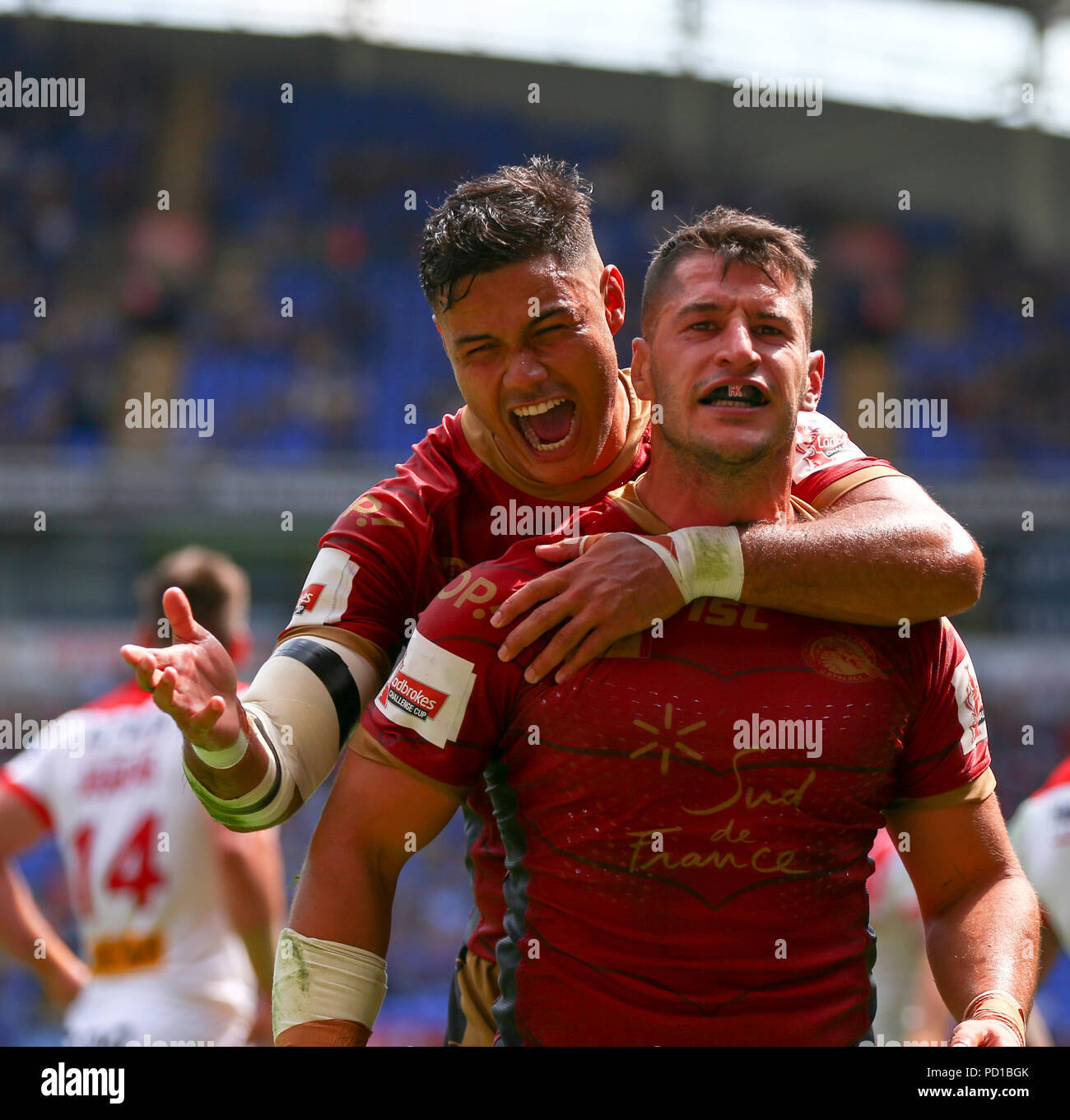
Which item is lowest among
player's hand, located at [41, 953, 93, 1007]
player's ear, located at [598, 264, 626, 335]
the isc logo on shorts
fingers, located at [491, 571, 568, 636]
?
player's hand, located at [41, 953, 93, 1007]

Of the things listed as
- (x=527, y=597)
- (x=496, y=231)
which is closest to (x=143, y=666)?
(x=527, y=597)

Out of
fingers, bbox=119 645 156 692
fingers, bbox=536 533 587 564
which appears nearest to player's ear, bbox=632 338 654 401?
fingers, bbox=536 533 587 564

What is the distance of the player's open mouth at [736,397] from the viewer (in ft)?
8.63

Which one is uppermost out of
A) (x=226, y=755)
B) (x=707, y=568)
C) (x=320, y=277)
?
(x=320, y=277)

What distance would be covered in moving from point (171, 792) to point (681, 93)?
1681cm

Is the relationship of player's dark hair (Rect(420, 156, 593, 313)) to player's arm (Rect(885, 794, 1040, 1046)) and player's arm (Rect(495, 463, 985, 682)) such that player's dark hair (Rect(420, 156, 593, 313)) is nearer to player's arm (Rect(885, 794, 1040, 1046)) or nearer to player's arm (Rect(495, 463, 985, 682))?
player's arm (Rect(495, 463, 985, 682))

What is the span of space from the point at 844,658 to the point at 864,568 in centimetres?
17

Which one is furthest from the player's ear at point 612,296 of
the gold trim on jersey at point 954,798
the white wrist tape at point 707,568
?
the gold trim on jersey at point 954,798

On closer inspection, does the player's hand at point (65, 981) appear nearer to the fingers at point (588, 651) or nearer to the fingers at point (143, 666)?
the fingers at point (143, 666)

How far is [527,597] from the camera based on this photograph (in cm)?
255

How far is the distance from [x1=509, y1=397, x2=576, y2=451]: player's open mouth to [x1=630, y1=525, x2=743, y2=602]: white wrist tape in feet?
2.52

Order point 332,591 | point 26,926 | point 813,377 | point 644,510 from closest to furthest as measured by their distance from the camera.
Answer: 1. point 644,510
2. point 813,377
3. point 332,591
4. point 26,926

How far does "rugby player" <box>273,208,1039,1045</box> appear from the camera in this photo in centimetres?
247

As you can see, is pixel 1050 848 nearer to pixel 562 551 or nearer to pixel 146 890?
pixel 562 551
